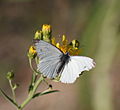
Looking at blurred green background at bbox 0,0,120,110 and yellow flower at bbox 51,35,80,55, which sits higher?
yellow flower at bbox 51,35,80,55

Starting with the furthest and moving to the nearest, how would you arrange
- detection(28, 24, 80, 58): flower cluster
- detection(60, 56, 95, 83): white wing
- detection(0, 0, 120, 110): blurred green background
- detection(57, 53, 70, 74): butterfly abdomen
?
detection(0, 0, 120, 110): blurred green background < detection(28, 24, 80, 58): flower cluster < detection(57, 53, 70, 74): butterfly abdomen < detection(60, 56, 95, 83): white wing

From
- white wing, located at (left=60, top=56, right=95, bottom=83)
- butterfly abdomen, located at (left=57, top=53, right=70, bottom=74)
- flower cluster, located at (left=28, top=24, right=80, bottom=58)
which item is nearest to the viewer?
white wing, located at (left=60, top=56, right=95, bottom=83)

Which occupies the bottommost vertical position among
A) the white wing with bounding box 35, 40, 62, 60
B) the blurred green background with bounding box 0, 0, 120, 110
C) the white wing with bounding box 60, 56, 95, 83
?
the blurred green background with bounding box 0, 0, 120, 110

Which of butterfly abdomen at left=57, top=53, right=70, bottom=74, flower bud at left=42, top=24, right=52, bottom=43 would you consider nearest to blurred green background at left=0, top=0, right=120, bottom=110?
flower bud at left=42, top=24, right=52, bottom=43

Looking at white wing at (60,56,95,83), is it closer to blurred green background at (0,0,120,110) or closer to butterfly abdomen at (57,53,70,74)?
butterfly abdomen at (57,53,70,74)

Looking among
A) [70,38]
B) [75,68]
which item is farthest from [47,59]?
[70,38]

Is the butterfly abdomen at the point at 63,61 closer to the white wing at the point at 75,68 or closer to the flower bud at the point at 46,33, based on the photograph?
the white wing at the point at 75,68

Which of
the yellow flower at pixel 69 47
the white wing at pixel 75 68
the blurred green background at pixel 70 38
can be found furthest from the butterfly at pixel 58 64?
the blurred green background at pixel 70 38
